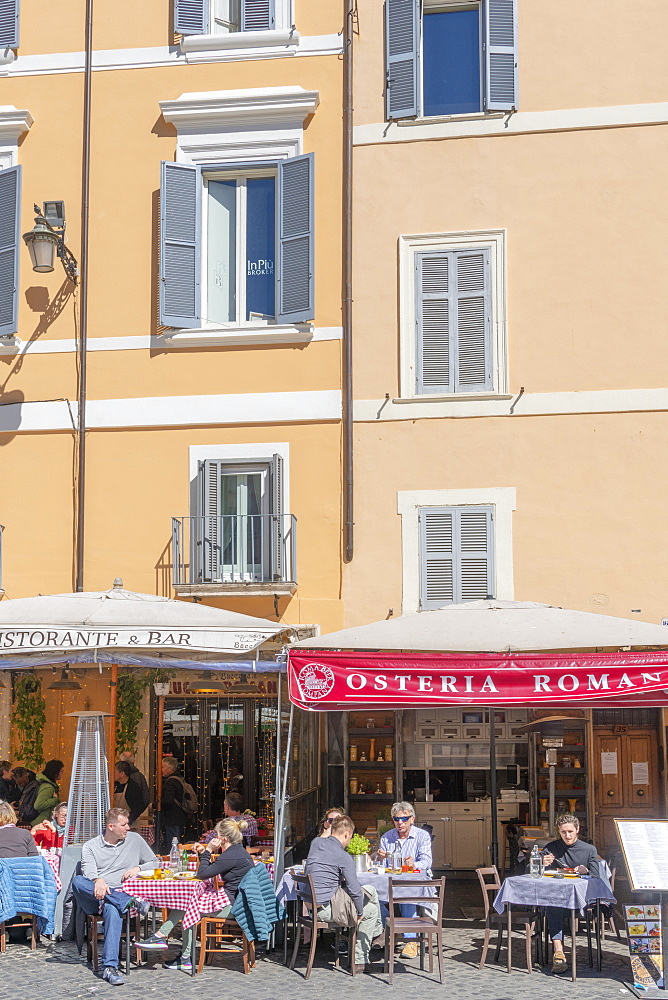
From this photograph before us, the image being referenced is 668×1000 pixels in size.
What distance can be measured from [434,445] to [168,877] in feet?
18.0

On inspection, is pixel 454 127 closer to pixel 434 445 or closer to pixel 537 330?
pixel 537 330

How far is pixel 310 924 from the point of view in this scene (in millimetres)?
9844

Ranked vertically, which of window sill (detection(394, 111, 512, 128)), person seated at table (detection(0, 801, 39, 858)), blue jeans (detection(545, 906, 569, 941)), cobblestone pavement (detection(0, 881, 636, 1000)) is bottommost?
cobblestone pavement (detection(0, 881, 636, 1000))

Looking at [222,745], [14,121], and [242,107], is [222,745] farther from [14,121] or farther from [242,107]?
[14,121]

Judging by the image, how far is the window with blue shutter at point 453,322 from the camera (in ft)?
44.7

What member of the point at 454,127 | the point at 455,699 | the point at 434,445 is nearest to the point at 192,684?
the point at 434,445

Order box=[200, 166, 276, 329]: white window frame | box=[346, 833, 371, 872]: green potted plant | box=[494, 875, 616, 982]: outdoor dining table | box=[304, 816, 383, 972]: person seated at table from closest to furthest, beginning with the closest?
1. box=[304, 816, 383, 972]: person seated at table
2. box=[494, 875, 616, 982]: outdoor dining table
3. box=[346, 833, 371, 872]: green potted plant
4. box=[200, 166, 276, 329]: white window frame

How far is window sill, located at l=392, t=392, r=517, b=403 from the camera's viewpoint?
1334 cm

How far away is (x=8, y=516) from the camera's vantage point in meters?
14.0

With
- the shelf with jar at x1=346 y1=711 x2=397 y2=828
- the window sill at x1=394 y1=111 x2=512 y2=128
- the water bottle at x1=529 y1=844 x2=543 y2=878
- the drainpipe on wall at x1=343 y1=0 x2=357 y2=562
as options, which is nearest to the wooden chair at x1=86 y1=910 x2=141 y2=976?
the water bottle at x1=529 y1=844 x2=543 y2=878

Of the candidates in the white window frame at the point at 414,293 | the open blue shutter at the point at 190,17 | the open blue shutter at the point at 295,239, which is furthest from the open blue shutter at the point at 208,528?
the open blue shutter at the point at 190,17

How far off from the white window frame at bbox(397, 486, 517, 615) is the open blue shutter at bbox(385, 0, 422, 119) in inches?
169

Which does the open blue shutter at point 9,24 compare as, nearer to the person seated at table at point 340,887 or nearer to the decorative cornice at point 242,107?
the decorative cornice at point 242,107

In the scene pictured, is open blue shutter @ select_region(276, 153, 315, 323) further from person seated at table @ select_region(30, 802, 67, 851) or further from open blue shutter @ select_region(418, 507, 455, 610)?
person seated at table @ select_region(30, 802, 67, 851)
